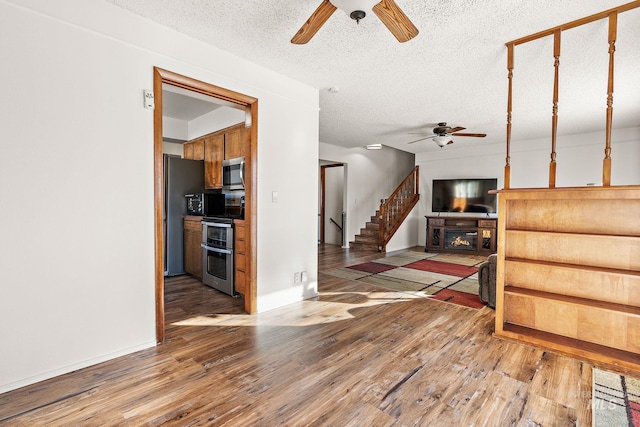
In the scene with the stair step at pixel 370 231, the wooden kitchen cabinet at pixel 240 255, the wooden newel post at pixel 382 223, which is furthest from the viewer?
the stair step at pixel 370 231

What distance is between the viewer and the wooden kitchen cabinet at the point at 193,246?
446 centimetres

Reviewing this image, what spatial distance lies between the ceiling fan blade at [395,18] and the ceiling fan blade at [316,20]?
0.94 feet

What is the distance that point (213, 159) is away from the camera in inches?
191

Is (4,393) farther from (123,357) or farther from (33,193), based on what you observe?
(33,193)

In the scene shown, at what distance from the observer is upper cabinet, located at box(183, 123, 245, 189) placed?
14.2ft

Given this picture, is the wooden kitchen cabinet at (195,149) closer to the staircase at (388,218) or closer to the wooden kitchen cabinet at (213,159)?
the wooden kitchen cabinet at (213,159)

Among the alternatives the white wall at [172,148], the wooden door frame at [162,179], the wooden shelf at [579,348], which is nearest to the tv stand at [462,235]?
the wooden shelf at [579,348]

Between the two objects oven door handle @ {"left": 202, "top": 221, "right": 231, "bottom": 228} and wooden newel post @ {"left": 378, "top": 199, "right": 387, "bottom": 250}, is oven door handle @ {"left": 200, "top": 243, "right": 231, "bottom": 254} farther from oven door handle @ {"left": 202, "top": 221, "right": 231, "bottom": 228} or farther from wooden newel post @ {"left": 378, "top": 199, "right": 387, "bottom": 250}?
wooden newel post @ {"left": 378, "top": 199, "right": 387, "bottom": 250}

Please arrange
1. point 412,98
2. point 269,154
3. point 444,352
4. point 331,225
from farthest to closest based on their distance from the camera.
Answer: point 331,225 < point 412,98 < point 269,154 < point 444,352

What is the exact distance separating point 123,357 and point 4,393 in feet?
2.02

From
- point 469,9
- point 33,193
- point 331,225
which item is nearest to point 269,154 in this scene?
point 33,193

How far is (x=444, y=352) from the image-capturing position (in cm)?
239

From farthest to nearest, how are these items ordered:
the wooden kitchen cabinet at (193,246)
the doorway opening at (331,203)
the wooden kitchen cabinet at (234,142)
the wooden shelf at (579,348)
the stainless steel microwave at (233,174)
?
the doorway opening at (331,203) < the wooden kitchen cabinet at (193,246) < the wooden kitchen cabinet at (234,142) < the stainless steel microwave at (233,174) < the wooden shelf at (579,348)

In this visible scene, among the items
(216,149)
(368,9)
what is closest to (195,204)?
(216,149)
